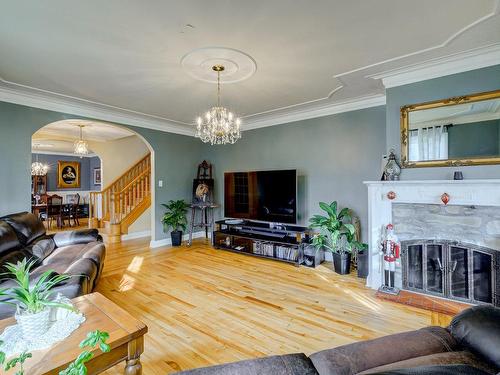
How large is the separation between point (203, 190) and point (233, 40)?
367 centimetres

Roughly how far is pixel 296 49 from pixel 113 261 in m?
4.27

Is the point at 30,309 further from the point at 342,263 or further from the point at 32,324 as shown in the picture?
the point at 342,263

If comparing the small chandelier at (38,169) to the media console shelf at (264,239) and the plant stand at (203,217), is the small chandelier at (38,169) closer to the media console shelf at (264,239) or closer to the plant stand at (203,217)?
the plant stand at (203,217)

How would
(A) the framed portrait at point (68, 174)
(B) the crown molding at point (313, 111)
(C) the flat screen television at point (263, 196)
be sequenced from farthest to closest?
(A) the framed portrait at point (68, 174) → (C) the flat screen television at point (263, 196) → (B) the crown molding at point (313, 111)

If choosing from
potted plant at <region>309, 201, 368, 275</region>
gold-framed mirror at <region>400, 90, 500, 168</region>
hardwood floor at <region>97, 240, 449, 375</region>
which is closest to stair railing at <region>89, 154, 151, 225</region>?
hardwood floor at <region>97, 240, 449, 375</region>

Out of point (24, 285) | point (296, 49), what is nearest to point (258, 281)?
point (24, 285)

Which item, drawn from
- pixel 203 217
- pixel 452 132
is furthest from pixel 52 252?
pixel 452 132

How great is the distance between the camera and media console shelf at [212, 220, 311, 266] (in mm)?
4188

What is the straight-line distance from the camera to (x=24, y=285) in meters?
1.35

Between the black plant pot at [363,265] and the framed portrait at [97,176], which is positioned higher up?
the framed portrait at [97,176]

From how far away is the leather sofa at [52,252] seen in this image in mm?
2162

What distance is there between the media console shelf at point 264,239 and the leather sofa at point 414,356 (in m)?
3.11

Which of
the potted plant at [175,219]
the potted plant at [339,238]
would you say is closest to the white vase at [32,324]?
the potted plant at [339,238]

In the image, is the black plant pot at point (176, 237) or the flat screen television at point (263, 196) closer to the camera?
the flat screen television at point (263, 196)
